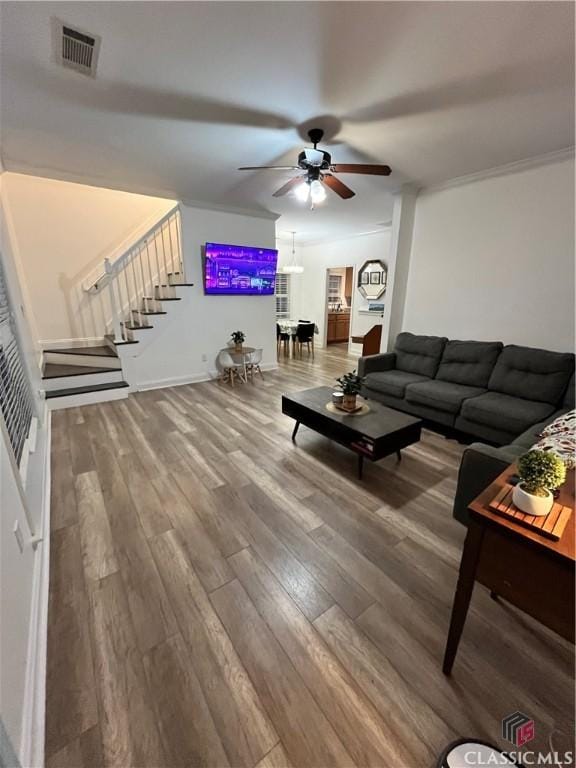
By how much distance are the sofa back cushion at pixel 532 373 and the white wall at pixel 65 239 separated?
5209 mm

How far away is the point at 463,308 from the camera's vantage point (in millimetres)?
3854

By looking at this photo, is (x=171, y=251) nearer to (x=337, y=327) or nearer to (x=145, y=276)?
(x=145, y=276)

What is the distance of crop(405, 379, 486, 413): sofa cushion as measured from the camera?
10.1 feet

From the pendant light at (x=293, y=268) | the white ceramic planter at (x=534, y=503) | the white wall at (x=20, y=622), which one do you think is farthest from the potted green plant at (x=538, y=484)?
the pendant light at (x=293, y=268)

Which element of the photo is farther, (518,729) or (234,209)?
(234,209)

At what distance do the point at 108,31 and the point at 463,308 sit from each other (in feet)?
13.1

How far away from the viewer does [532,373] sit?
9.88 feet

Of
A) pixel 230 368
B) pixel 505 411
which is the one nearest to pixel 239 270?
pixel 230 368

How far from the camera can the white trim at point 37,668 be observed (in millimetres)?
957

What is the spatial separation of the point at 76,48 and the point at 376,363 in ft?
12.1

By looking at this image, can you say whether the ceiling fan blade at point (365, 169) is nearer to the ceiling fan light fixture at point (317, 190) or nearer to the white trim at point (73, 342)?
the ceiling fan light fixture at point (317, 190)

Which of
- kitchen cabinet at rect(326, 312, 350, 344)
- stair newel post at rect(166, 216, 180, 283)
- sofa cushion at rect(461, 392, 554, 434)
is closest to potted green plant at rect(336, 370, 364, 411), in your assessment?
sofa cushion at rect(461, 392, 554, 434)

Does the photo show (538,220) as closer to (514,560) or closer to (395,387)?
(395,387)
